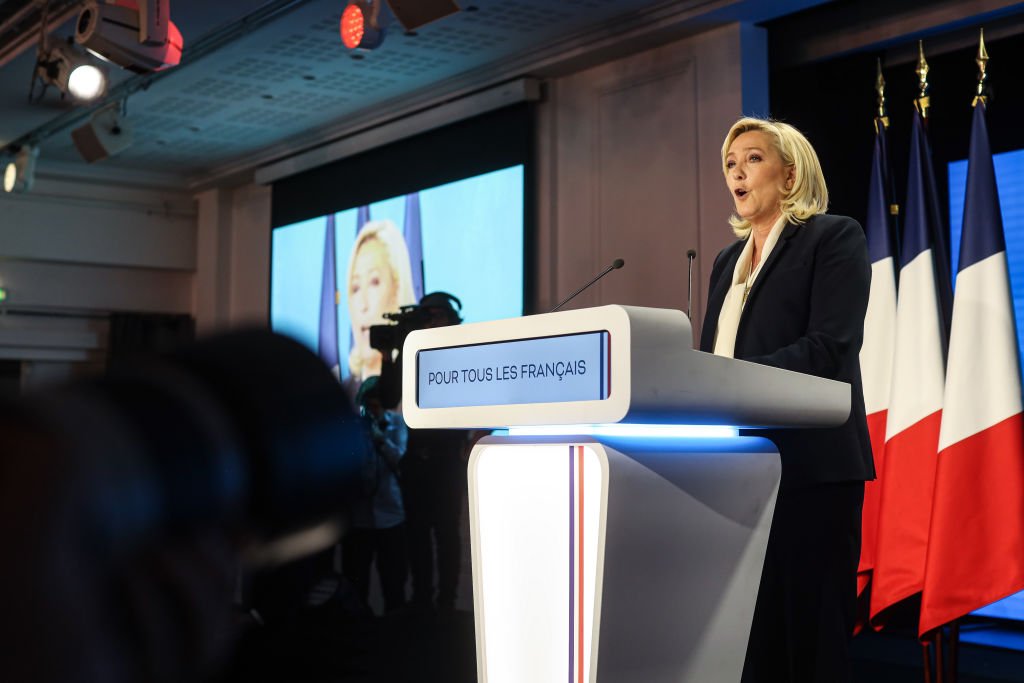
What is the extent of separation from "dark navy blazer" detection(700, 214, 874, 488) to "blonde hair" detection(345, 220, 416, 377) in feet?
15.1

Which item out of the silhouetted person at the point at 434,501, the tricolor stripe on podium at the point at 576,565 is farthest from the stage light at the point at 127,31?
the tricolor stripe on podium at the point at 576,565

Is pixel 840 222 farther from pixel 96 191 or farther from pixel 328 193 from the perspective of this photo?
pixel 96 191

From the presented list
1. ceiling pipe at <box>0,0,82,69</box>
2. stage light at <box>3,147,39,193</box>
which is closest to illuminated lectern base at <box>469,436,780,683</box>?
ceiling pipe at <box>0,0,82,69</box>

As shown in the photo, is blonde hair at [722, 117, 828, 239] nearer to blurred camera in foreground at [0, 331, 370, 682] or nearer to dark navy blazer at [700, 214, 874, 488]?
dark navy blazer at [700, 214, 874, 488]

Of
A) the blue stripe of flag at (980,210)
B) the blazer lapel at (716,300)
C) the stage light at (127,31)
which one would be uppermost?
the stage light at (127,31)

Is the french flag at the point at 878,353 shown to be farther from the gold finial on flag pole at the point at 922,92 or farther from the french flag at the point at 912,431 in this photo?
the gold finial on flag pole at the point at 922,92

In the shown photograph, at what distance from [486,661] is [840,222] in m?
0.97

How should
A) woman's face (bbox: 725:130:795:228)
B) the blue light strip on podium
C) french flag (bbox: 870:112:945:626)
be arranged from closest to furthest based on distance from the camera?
the blue light strip on podium
woman's face (bbox: 725:130:795:228)
french flag (bbox: 870:112:945:626)

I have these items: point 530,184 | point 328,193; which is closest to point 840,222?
point 530,184

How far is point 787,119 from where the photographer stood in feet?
15.8

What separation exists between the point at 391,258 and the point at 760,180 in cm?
470

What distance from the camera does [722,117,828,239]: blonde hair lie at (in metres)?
1.98

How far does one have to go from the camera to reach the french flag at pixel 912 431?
3.78 m

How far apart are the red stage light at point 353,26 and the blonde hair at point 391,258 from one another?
1.87m
